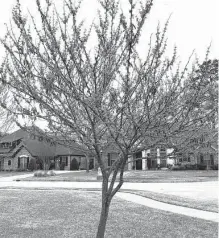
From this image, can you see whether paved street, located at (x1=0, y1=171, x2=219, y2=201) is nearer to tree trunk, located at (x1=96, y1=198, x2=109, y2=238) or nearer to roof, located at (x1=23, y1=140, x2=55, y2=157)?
tree trunk, located at (x1=96, y1=198, x2=109, y2=238)

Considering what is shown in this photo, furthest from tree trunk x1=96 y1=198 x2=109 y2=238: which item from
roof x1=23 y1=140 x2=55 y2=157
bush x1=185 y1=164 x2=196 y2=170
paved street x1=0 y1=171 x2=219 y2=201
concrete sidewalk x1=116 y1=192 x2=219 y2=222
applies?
roof x1=23 y1=140 x2=55 y2=157

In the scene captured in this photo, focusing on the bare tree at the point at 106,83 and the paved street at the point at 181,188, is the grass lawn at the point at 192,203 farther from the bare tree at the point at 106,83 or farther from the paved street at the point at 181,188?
the bare tree at the point at 106,83

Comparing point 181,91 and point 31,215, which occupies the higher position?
point 181,91

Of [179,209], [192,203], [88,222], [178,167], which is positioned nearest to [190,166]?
[178,167]

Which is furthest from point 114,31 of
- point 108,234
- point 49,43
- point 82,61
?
point 108,234

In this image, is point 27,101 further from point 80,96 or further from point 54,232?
point 54,232

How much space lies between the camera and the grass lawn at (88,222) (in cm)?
690

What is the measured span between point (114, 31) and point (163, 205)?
320 inches

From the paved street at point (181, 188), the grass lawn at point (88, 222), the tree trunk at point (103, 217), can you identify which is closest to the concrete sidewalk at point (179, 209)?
the grass lawn at point (88, 222)

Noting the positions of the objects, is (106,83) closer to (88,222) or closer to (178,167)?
(88,222)

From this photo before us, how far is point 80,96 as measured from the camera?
3.83m

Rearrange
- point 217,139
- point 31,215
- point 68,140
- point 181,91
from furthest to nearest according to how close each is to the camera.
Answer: point 31,215
point 68,140
point 217,139
point 181,91

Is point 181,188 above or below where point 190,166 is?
below

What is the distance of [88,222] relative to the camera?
798cm
